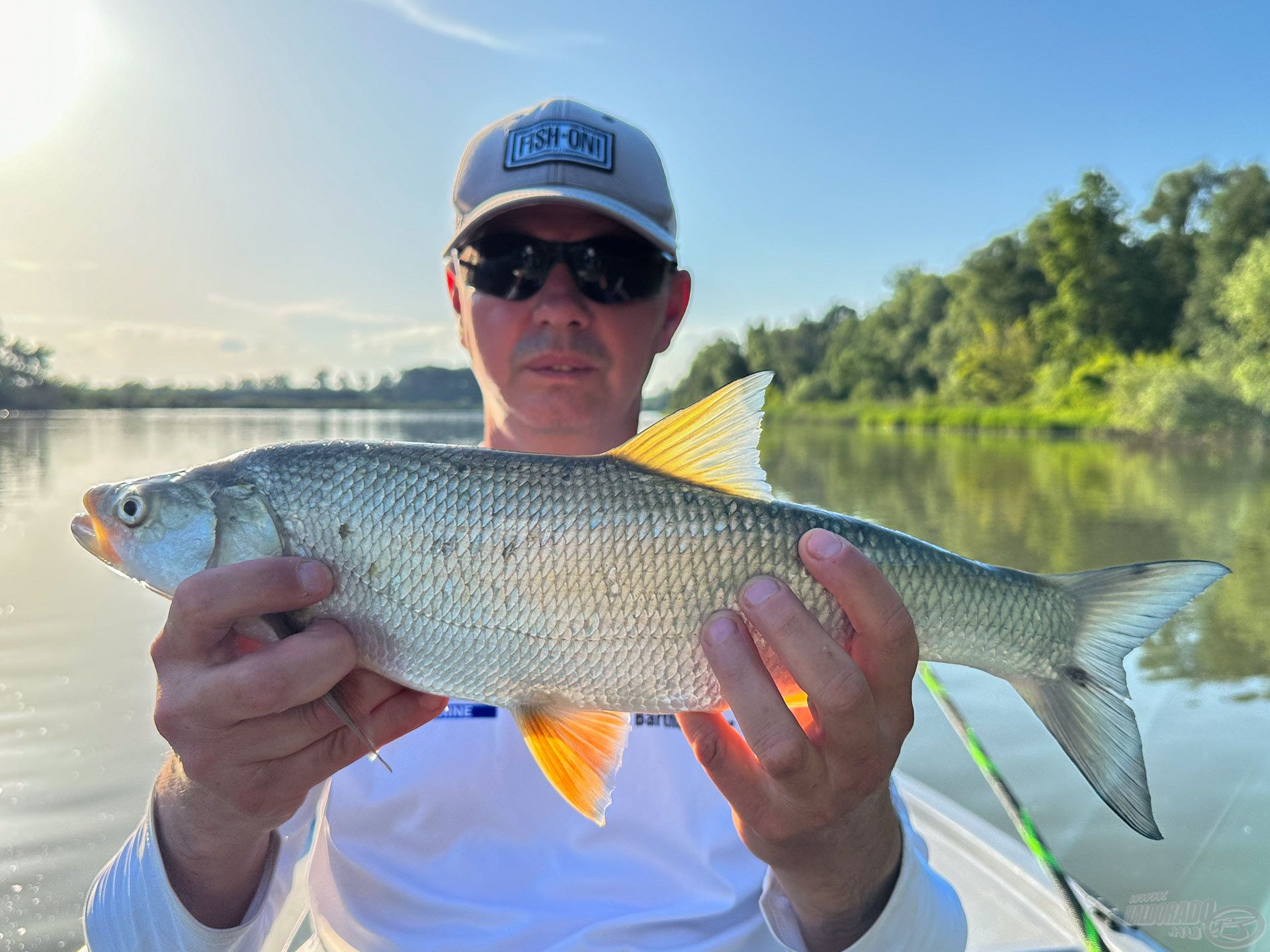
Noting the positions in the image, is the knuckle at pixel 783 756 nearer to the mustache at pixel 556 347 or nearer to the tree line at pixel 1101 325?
the mustache at pixel 556 347

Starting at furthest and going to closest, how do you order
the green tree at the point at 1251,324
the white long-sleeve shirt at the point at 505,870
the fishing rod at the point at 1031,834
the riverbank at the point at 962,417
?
the riverbank at the point at 962,417 < the green tree at the point at 1251,324 < the fishing rod at the point at 1031,834 < the white long-sleeve shirt at the point at 505,870

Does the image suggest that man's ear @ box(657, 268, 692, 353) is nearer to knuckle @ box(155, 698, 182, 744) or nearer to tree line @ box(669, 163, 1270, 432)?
knuckle @ box(155, 698, 182, 744)

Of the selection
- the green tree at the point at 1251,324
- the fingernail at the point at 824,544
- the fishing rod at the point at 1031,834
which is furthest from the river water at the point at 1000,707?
the green tree at the point at 1251,324

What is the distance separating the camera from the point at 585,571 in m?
1.64

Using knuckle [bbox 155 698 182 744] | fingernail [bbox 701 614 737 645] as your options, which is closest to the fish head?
knuckle [bbox 155 698 182 744]

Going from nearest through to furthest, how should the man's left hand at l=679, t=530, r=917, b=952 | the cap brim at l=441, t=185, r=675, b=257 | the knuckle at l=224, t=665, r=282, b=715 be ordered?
the knuckle at l=224, t=665, r=282, b=715 → the man's left hand at l=679, t=530, r=917, b=952 → the cap brim at l=441, t=185, r=675, b=257

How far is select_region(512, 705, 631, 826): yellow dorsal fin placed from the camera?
168cm

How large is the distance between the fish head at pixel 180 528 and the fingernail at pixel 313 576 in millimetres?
138

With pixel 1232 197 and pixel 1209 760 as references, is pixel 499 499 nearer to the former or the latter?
pixel 1209 760

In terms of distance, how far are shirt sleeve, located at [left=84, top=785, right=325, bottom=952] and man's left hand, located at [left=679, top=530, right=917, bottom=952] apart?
1.09 metres

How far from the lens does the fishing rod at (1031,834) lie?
7.49ft

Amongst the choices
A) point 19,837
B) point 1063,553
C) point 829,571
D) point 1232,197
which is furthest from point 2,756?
point 1232,197

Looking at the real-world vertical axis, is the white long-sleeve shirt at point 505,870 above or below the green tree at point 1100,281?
below

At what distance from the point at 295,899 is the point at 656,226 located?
220 cm
